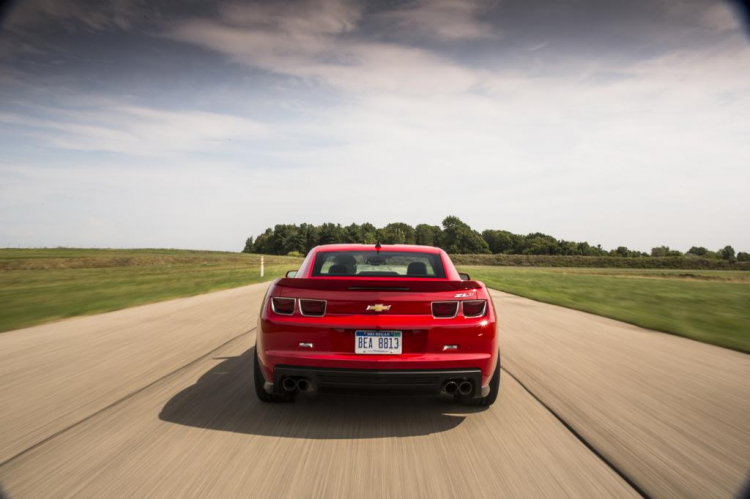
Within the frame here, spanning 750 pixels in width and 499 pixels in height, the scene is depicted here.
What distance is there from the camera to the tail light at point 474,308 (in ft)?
12.0

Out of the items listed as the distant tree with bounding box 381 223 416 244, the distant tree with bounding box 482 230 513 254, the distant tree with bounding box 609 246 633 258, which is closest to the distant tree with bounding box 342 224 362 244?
the distant tree with bounding box 381 223 416 244

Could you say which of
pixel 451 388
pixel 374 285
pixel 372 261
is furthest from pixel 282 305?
pixel 372 261

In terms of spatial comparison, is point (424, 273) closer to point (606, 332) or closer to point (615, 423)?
point (615, 423)

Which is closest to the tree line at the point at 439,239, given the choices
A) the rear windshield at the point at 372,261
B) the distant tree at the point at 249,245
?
the distant tree at the point at 249,245

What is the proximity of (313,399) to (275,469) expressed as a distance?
4.82 feet

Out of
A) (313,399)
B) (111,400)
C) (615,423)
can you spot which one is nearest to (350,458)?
(313,399)

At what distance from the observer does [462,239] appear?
137000 millimetres

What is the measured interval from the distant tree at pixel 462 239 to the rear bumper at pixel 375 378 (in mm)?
131975

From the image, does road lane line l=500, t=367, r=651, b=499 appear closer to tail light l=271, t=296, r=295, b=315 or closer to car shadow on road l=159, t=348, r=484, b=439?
car shadow on road l=159, t=348, r=484, b=439

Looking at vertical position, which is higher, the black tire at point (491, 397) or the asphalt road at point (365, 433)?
the black tire at point (491, 397)

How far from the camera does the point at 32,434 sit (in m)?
3.29

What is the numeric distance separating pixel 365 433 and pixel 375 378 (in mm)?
384

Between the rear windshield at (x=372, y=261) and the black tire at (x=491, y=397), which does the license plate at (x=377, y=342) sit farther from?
the rear windshield at (x=372, y=261)

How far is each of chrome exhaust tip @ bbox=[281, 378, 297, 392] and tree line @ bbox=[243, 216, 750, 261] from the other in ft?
376
